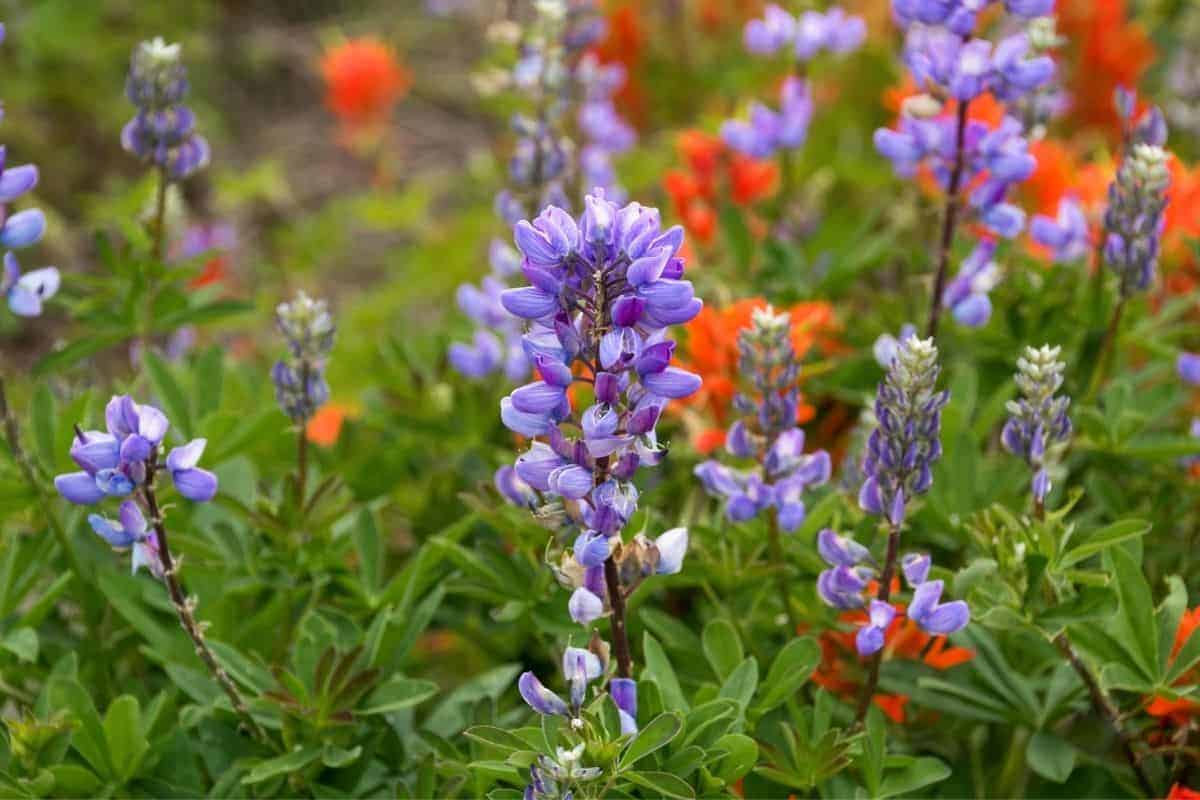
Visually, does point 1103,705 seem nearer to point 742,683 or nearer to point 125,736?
point 742,683

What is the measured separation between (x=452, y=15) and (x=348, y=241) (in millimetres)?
1978

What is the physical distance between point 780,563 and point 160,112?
1174 mm

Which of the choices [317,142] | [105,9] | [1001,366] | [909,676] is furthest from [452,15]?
[909,676]

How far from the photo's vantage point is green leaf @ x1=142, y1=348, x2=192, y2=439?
86.7 inches

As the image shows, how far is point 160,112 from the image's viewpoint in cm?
208

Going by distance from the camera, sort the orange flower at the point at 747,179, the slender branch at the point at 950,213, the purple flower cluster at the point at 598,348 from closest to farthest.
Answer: the purple flower cluster at the point at 598,348 < the slender branch at the point at 950,213 < the orange flower at the point at 747,179

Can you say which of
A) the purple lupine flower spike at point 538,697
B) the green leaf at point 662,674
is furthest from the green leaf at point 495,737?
the green leaf at point 662,674

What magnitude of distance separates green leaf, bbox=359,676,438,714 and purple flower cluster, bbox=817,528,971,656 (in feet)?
1.72

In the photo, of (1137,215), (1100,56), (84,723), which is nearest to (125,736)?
(84,723)

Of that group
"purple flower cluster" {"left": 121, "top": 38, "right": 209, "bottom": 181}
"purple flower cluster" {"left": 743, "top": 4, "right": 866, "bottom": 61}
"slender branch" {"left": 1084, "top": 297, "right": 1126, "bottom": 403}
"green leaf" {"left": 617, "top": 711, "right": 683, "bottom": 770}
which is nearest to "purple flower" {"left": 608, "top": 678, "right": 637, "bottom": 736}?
"green leaf" {"left": 617, "top": 711, "right": 683, "bottom": 770}

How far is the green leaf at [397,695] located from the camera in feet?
5.64

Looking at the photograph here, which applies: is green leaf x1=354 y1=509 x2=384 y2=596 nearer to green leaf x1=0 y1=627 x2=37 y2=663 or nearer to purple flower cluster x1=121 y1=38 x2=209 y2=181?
green leaf x1=0 y1=627 x2=37 y2=663

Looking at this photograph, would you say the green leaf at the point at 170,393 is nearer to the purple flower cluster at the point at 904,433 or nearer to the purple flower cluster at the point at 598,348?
the purple flower cluster at the point at 598,348

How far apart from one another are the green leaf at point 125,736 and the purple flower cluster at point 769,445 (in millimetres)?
806
